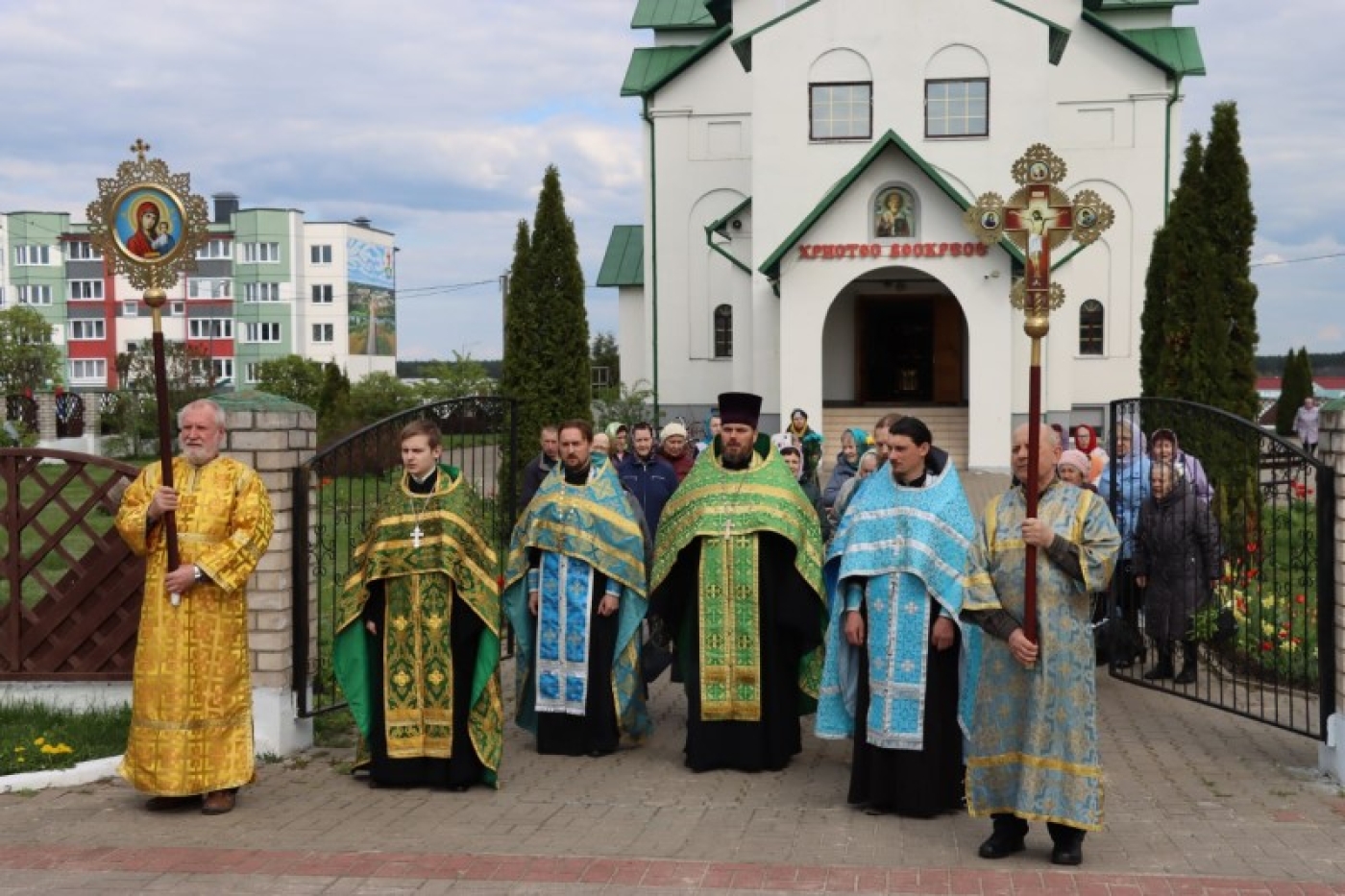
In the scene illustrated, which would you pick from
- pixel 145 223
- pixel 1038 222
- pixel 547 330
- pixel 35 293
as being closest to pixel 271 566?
pixel 145 223

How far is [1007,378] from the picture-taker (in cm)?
2664

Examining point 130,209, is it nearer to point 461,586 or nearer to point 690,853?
point 461,586

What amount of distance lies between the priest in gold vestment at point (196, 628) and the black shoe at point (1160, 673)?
6.00 m

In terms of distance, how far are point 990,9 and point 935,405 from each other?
739 cm

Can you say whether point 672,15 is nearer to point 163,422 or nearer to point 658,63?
point 658,63

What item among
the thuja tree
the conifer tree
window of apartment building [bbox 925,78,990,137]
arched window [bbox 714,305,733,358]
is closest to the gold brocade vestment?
the conifer tree

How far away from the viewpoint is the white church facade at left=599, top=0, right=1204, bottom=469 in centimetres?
2658

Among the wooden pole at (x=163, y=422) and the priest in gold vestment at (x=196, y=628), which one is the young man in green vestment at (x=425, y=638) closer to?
the priest in gold vestment at (x=196, y=628)

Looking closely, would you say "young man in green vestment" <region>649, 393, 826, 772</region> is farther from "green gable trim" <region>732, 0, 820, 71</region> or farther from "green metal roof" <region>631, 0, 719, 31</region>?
"green metal roof" <region>631, 0, 719, 31</region>

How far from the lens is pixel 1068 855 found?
6.02m

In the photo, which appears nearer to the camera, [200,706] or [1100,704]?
[200,706]

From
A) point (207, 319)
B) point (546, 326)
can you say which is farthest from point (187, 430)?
point (207, 319)

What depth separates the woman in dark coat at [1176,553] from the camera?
982 cm

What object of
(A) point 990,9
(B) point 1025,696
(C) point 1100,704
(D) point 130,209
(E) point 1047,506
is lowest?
(C) point 1100,704
